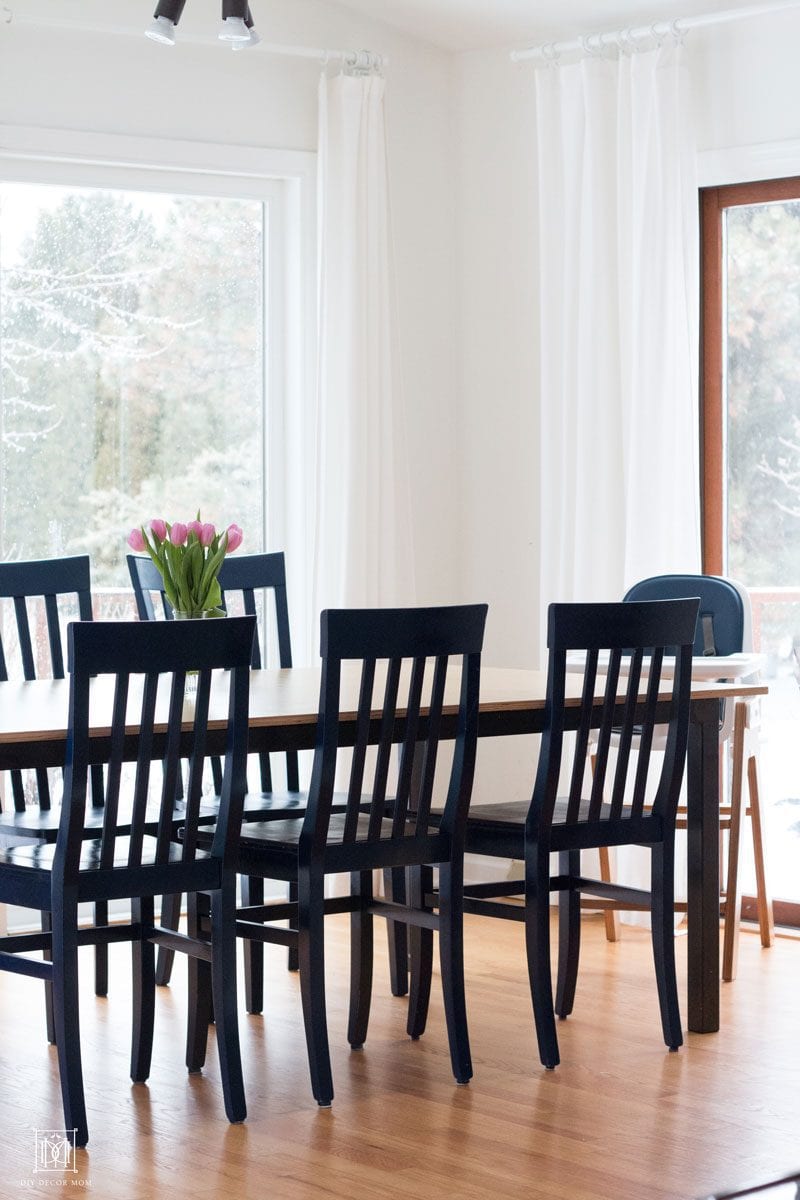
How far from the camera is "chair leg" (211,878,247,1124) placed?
3.10m

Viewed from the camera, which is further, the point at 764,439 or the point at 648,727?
the point at 764,439

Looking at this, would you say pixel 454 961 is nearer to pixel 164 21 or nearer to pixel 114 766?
pixel 114 766

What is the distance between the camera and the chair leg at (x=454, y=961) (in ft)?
10.9

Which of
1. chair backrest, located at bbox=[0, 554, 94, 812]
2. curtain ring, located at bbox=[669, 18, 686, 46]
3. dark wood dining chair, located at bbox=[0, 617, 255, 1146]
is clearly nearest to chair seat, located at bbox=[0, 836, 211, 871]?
dark wood dining chair, located at bbox=[0, 617, 255, 1146]

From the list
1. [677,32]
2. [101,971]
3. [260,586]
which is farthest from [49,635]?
[677,32]

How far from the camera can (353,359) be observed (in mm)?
5258

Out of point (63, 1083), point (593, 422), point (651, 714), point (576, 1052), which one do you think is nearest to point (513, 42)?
point (593, 422)

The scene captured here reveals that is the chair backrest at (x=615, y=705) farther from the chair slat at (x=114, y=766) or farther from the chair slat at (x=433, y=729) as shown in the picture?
the chair slat at (x=114, y=766)

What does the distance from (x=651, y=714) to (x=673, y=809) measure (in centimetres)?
24

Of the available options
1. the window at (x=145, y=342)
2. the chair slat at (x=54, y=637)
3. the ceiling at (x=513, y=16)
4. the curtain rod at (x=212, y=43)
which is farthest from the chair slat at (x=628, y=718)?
the curtain rod at (x=212, y=43)

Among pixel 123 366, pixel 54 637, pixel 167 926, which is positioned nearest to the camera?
pixel 167 926

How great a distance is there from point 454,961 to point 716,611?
1.67 m

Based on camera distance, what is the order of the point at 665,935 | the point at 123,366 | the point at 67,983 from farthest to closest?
1. the point at 123,366
2. the point at 665,935
3. the point at 67,983

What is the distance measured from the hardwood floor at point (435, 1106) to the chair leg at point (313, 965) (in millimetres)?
131
